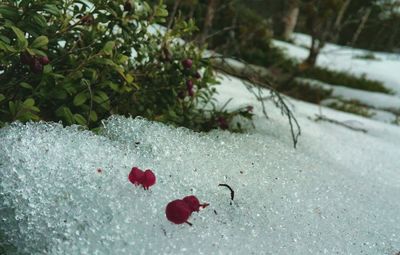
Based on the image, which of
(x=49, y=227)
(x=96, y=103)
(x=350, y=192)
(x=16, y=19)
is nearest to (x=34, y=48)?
(x=16, y=19)

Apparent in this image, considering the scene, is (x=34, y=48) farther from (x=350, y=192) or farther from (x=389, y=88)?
(x=389, y=88)

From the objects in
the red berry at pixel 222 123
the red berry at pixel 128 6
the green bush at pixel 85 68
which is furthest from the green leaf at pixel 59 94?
the red berry at pixel 222 123

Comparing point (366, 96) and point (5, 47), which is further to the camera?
point (366, 96)

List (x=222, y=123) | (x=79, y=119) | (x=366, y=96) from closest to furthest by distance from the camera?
(x=79, y=119) < (x=222, y=123) < (x=366, y=96)

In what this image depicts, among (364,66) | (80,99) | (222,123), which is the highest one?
(80,99)

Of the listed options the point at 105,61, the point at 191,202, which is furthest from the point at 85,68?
the point at 191,202

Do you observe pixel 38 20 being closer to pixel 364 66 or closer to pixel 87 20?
pixel 87 20

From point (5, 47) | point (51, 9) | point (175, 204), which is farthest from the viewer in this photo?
point (51, 9)
